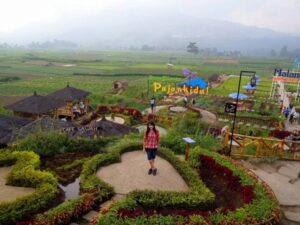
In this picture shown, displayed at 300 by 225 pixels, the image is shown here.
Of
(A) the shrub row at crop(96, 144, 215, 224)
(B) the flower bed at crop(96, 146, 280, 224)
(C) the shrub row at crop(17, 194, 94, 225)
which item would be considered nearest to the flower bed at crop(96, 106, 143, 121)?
(B) the flower bed at crop(96, 146, 280, 224)

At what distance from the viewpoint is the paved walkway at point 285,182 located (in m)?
8.22

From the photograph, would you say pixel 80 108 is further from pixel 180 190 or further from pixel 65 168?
pixel 180 190

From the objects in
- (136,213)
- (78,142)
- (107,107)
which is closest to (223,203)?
(136,213)

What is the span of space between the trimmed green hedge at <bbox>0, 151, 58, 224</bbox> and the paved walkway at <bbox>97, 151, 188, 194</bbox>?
1.66 meters

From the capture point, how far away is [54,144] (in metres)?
12.0

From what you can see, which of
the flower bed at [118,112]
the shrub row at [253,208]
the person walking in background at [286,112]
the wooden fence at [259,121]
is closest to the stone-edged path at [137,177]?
the shrub row at [253,208]

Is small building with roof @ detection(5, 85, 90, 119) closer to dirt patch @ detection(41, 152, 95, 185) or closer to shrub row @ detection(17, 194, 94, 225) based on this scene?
dirt patch @ detection(41, 152, 95, 185)

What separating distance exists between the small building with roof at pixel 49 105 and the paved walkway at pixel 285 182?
696 inches

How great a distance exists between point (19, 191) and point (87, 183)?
193 cm

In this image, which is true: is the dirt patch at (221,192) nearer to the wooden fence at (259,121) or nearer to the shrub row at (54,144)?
the shrub row at (54,144)

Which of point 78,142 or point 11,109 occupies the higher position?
point 78,142

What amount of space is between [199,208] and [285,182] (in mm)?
3613

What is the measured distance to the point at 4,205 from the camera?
7.30 meters

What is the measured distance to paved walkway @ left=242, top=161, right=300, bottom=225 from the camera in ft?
27.0
